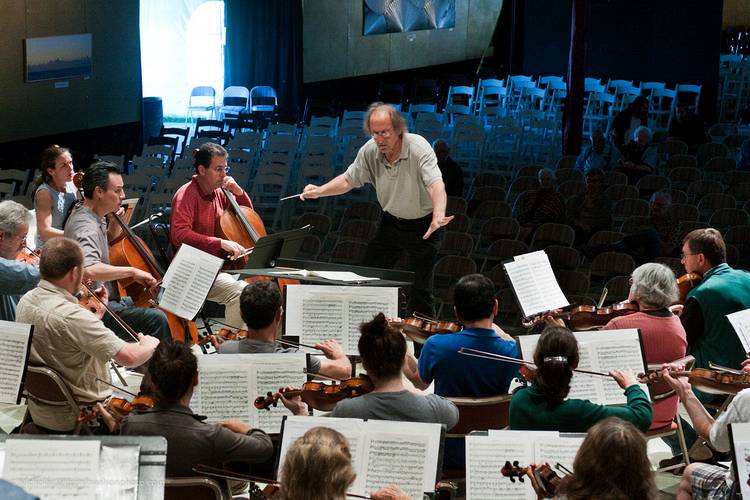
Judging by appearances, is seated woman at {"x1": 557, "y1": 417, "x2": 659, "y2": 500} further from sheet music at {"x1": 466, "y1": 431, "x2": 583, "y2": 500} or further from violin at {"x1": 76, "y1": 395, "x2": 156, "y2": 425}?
violin at {"x1": 76, "y1": 395, "x2": 156, "y2": 425}

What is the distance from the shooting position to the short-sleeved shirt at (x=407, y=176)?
620cm

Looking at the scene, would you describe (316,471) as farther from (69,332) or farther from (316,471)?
(69,332)

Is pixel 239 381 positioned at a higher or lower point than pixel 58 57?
lower

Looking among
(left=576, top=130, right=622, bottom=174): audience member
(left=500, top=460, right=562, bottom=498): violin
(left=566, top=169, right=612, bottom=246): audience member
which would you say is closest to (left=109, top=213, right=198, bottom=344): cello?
(left=500, top=460, right=562, bottom=498): violin

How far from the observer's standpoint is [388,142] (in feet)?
20.2

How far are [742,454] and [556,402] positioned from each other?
0.67 meters

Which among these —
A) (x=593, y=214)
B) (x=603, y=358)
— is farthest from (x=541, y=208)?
(x=603, y=358)

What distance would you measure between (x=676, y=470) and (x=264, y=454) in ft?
7.63

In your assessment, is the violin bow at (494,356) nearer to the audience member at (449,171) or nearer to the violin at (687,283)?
the violin at (687,283)

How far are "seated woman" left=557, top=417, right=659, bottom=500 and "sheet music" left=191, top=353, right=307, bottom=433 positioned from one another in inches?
57.0

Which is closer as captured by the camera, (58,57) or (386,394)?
(386,394)

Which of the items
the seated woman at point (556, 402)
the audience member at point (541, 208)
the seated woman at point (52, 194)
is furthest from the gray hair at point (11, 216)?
the audience member at point (541, 208)

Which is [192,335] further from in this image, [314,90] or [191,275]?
[314,90]

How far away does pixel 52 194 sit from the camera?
6.53m
